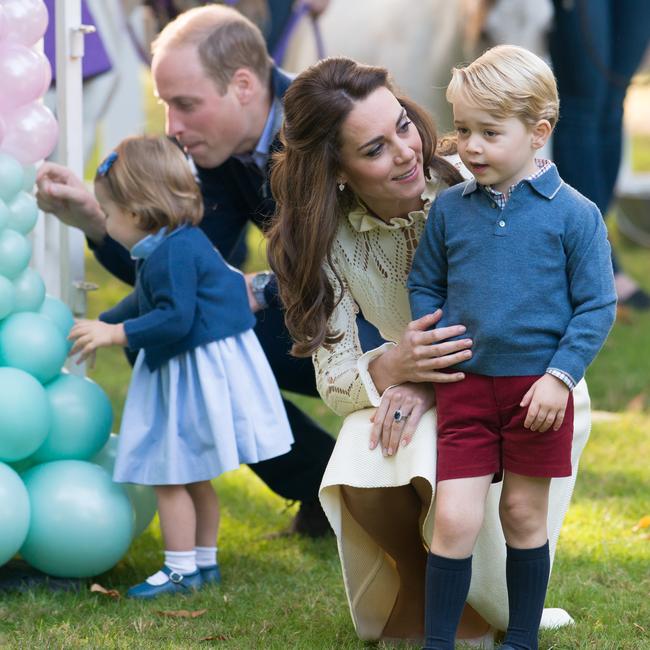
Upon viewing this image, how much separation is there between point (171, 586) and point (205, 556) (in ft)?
0.52

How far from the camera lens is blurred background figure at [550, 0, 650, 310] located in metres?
6.05

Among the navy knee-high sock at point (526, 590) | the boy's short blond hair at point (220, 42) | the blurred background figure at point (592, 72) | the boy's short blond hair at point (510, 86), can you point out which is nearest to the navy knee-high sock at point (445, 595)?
the navy knee-high sock at point (526, 590)

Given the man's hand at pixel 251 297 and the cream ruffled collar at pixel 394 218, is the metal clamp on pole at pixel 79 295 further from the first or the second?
the cream ruffled collar at pixel 394 218

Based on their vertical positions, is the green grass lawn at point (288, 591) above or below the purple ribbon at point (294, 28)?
below

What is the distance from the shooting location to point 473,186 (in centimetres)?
255

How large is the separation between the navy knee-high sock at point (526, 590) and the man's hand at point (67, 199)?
4.99 feet

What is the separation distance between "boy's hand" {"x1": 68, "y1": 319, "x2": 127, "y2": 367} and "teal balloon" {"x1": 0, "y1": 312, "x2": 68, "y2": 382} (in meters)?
0.05

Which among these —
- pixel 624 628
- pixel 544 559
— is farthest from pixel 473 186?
pixel 624 628

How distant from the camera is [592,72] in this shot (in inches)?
241

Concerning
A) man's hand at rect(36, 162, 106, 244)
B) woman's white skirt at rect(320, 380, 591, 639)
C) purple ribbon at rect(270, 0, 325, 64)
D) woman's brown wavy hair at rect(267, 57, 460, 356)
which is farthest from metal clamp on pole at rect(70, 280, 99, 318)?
purple ribbon at rect(270, 0, 325, 64)

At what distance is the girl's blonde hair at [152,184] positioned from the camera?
321 centimetres

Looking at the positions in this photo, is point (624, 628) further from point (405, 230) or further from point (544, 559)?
point (405, 230)

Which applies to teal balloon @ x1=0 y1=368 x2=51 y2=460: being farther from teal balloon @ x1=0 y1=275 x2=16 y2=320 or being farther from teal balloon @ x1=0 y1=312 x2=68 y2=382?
teal balloon @ x1=0 y1=275 x2=16 y2=320

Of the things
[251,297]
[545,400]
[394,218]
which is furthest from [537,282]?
[251,297]
